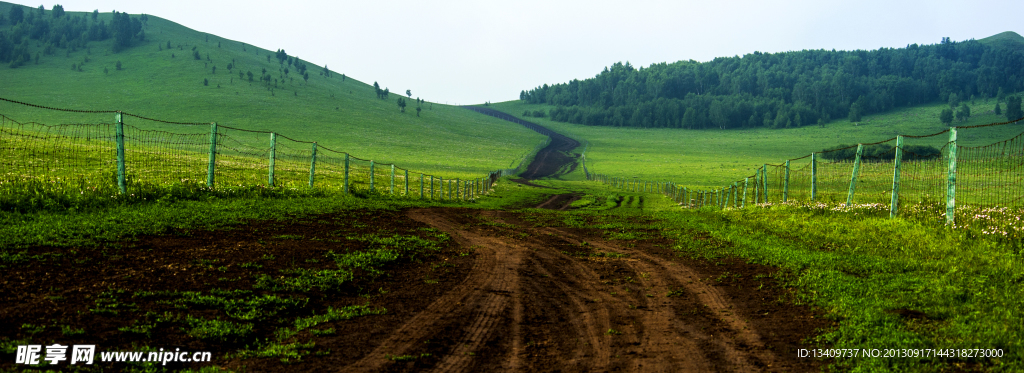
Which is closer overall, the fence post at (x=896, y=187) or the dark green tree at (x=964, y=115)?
the fence post at (x=896, y=187)

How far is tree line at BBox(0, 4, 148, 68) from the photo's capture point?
152 meters

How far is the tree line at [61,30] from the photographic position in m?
152

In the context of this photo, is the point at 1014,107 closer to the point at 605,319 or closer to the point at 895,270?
the point at 895,270

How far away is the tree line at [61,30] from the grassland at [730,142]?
127 m

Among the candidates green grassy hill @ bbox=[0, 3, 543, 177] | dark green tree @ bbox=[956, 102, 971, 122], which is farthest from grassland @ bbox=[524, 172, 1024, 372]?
dark green tree @ bbox=[956, 102, 971, 122]

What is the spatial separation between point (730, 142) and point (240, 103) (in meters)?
112

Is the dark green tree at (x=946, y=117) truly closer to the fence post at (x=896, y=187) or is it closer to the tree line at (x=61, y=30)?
the fence post at (x=896, y=187)

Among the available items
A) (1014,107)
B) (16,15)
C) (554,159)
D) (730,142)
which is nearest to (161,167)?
(554,159)

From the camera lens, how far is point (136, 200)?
1406 cm

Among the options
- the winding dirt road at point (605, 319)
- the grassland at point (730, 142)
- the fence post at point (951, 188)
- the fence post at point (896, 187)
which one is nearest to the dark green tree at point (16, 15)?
the grassland at point (730, 142)

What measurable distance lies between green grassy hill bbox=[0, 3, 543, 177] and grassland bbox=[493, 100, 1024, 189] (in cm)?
1996

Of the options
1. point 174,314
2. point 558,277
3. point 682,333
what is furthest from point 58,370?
point 558,277

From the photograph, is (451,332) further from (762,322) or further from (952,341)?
(952,341)

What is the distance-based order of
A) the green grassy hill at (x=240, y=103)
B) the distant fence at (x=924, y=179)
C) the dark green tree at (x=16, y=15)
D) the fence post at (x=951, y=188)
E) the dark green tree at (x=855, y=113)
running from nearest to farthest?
the fence post at (x=951, y=188) < the distant fence at (x=924, y=179) < the green grassy hill at (x=240, y=103) < the dark green tree at (x=16, y=15) < the dark green tree at (x=855, y=113)
